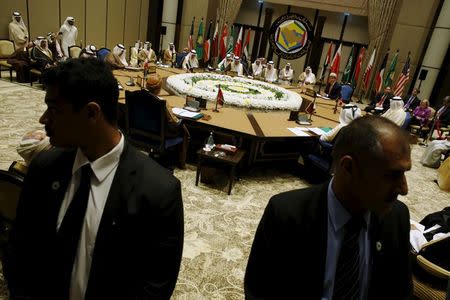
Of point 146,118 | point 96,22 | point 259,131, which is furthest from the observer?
point 96,22

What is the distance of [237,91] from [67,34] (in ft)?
17.8

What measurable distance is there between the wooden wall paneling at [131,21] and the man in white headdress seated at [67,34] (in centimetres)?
304

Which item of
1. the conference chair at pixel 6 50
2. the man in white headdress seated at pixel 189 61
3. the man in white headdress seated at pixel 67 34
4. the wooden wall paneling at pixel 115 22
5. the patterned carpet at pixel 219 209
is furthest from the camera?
the wooden wall paneling at pixel 115 22

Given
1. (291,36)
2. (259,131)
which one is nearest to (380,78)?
(291,36)

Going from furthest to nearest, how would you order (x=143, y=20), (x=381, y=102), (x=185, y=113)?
(x=143, y=20), (x=381, y=102), (x=185, y=113)

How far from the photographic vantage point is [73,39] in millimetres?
9258

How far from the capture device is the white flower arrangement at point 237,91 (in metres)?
6.16

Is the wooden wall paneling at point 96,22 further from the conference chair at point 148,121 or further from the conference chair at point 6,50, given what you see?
the conference chair at point 148,121

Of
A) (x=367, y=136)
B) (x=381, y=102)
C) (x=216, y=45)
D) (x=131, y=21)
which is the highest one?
(x=131, y=21)

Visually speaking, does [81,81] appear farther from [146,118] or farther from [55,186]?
[146,118]

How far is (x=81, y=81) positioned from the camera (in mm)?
1071

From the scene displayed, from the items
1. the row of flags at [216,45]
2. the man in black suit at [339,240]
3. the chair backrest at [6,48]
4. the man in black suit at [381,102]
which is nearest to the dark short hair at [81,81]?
the man in black suit at [339,240]

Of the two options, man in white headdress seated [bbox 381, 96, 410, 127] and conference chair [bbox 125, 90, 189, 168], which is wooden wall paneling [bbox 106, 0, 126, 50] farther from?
man in white headdress seated [bbox 381, 96, 410, 127]

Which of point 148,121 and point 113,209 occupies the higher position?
point 113,209
